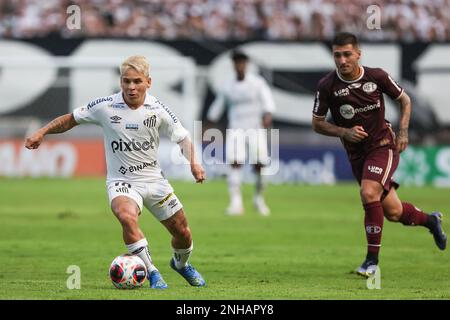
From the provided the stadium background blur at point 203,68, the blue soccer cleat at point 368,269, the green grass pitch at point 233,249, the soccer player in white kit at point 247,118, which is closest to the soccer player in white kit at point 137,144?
the green grass pitch at point 233,249

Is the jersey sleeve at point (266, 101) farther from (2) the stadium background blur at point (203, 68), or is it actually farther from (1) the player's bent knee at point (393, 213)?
(2) the stadium background blur at point (203, 68)

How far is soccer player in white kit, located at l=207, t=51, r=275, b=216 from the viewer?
20062 mm

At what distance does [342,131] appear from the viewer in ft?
37.6

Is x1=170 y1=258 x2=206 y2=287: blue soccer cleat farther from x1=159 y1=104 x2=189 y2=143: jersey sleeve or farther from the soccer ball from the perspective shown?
x1=159 y1=104 x2=189 y2=143: jersey sleeve

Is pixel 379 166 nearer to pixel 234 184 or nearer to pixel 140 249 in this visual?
pixel 140 249

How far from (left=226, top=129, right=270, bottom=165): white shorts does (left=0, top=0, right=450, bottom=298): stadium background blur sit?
309 inches

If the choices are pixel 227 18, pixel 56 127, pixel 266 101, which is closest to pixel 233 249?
pixel 56 127

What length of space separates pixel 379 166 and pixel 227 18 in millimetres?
20482

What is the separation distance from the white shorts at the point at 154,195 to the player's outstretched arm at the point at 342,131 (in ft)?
7.70

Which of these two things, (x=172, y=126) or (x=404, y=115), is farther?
(x=404, y=115)

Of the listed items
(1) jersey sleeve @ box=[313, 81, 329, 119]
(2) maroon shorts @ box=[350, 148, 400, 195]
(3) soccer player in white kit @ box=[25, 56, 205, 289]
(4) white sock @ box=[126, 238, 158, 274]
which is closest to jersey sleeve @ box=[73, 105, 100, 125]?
(3) soccer player in white kit @ box=[25, 56, 205, 289]

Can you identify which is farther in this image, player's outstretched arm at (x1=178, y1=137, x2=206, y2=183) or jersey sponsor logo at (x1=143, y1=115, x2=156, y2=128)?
jersey sponsor logo at (x1=143, y1=115, x2=156, y2=128)

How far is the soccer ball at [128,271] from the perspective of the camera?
9.52 metres

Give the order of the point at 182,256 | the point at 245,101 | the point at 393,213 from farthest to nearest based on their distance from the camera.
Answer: the point at 245,101, the point at 393,213, the point at 182,256
